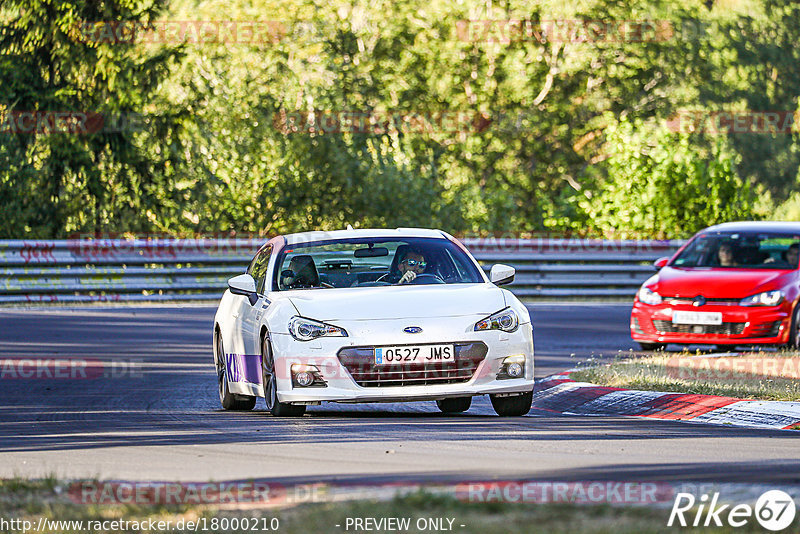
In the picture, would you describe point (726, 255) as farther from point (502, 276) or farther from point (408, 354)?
point (408, 354)

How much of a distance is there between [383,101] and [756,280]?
31.8 meters

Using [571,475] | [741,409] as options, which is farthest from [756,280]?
[571,475]

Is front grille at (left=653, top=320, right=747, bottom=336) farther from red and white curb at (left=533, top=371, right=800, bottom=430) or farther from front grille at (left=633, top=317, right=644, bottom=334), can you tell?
red and white curb at (left=533, top=371, right=800, bottom=430)

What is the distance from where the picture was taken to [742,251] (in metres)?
19.0

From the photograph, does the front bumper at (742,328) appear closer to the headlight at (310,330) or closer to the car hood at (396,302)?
the car hood at (396,302)

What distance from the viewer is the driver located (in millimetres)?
12602

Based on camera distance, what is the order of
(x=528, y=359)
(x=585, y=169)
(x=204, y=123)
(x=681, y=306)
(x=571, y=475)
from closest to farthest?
(x=571, y=475) < (x=528, y=359) < (x=681, y=306) < (x=204, y=123) < (x=585, y=169)

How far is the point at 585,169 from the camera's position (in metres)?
54.0

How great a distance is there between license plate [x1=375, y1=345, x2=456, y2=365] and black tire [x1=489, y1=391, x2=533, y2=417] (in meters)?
0.85

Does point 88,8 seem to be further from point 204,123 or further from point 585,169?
point 585,169

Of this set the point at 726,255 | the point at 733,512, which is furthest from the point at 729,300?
the point at 733,512

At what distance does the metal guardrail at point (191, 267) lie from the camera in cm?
2584

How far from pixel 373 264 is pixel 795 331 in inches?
261

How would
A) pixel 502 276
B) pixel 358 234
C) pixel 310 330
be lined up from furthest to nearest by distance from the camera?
pixel 358 234, pixel 502 276, pixel 310 330
